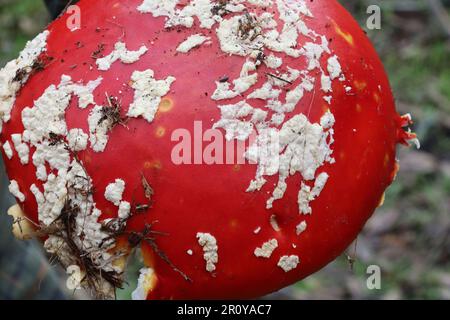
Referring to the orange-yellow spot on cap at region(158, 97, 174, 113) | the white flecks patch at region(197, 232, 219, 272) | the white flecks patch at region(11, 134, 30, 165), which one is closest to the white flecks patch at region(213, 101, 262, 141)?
the orange-yellow spot on cap at region(158, 97, 174, 113)

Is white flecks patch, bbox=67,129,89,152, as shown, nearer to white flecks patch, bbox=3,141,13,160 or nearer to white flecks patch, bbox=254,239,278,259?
white flecks patch, bbox=3,141,13,160

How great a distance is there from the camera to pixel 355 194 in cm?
151

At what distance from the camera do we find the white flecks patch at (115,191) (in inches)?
54.9

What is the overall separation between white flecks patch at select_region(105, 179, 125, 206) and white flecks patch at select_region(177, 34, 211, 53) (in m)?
0.31

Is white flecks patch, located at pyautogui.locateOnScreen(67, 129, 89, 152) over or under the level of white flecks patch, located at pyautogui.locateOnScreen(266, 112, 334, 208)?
over

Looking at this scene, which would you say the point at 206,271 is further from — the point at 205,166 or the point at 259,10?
the point at 259,10

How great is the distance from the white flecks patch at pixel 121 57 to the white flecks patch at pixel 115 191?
25cm

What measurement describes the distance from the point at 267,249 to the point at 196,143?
0.27 metres

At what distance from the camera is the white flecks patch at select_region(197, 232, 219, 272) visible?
1396mm

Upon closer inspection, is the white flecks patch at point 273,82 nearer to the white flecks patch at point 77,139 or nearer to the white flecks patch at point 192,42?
the white flecks patch at point 192,42

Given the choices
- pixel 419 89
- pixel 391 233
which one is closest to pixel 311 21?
pixel 391 233

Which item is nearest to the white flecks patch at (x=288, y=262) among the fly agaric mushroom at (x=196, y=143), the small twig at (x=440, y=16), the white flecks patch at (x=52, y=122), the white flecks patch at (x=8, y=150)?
→ the fly agaric mushroom at (x=196, y=143)

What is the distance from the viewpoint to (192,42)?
144cm
